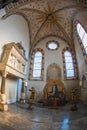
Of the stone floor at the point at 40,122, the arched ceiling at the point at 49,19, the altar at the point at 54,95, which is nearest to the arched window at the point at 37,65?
the arched ceiling at the point at 49,19

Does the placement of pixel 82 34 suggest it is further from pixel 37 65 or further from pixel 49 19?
pixel 37 65

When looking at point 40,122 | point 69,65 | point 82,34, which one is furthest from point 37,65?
point 40,122

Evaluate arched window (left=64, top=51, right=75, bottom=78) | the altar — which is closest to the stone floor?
the altar

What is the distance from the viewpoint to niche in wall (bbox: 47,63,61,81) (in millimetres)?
15836

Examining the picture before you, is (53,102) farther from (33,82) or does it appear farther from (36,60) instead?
(36,60)

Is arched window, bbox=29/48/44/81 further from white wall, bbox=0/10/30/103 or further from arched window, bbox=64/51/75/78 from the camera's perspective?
arched window, bbox=64/51/75/78

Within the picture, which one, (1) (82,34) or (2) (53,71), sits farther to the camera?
(2) (53,71)

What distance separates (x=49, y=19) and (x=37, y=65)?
4.54m

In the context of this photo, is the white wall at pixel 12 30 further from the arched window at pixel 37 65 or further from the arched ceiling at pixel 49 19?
the arched window at pixel 37 65

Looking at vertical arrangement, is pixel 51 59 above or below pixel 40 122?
above

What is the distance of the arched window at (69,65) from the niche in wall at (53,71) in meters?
0.84

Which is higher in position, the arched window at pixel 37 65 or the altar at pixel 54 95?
the arched window at pixel 37 65

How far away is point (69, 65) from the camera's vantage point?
52.3ft

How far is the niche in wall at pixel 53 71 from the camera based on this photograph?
15836mm
